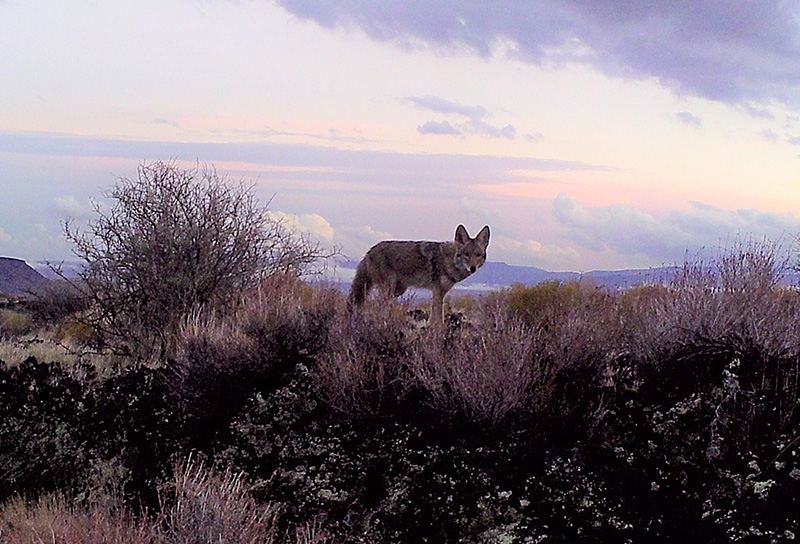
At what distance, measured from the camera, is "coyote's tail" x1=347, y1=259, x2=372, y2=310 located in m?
11.9

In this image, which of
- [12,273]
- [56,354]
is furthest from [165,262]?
[12,273]

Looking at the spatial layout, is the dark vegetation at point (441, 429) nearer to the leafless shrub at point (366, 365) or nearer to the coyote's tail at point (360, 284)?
the leafless shrub at point (366, 365)

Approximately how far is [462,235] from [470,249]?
228mm

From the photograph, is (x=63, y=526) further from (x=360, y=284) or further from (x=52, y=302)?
(x=52, y=302)

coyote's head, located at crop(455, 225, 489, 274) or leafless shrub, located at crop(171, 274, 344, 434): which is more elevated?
coyote's head, located at crop(455, 225, 489, 274)

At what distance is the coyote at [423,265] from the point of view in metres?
12.0

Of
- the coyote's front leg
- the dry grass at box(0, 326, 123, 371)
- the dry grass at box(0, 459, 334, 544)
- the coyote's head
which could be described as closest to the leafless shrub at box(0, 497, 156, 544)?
the dry grass at box(0, 459, 334, 544)

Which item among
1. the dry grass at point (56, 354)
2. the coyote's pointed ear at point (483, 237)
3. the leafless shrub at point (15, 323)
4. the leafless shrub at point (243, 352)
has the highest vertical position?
the coyote's pointed ear at point (483, 237)

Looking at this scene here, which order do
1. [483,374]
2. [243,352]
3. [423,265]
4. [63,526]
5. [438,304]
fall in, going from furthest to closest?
[423,265] → [438,304] → [243,352] → [483,374] → [63,526]

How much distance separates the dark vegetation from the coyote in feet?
4.44

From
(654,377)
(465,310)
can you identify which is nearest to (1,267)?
(465,310)

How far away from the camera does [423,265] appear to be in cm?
1222

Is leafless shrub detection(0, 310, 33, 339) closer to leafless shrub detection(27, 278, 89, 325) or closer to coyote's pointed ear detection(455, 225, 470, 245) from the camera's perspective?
leafless shrub detection(27, 278, 89, 325)

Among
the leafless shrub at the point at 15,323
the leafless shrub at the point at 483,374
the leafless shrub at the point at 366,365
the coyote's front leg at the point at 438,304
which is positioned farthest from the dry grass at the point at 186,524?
the leafless shrub at the point at 15,323
